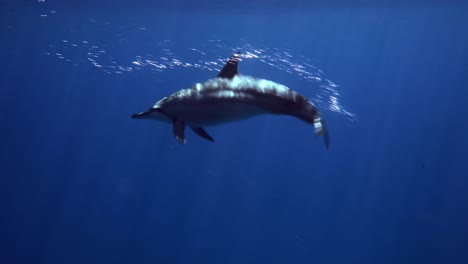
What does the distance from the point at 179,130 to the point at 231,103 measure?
1.14 m

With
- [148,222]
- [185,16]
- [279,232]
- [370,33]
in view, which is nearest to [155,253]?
[148,222]

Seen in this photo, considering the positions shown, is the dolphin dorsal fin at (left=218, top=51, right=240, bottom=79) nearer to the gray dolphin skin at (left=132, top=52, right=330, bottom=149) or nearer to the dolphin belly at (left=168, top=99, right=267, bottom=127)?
the gray dolphin skin at (left=132, top=52, right=330, bottom=149)

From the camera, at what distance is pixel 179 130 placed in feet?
24.2

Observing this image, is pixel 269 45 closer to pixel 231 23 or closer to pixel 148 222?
pixel 231 23

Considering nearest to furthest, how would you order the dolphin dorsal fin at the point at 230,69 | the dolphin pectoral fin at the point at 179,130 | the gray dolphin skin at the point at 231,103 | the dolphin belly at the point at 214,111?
the gray dolphin skin at the point at 231,103
the dolphin belly at the point at 214,111
the dolphin dorsal fin at the point at 230,69
the dolphin pectoral fin at the point at 179,130

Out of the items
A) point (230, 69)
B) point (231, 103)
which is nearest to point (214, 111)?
point (231, 103)

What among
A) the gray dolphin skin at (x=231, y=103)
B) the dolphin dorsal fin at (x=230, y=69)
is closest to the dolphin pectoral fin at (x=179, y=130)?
the gray dolphin skin at (x=231, y=103)

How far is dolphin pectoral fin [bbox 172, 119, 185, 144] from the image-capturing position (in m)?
7.36

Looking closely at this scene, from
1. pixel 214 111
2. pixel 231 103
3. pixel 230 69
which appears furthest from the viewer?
pixel 230 69

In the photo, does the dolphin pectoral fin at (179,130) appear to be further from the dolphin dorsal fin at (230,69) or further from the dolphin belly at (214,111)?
the dolphin dorsal fin at (230,69)

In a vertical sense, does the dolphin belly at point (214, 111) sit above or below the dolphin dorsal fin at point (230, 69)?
below

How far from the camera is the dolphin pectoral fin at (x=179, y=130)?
24.1 feet

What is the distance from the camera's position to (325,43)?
46.6 metres

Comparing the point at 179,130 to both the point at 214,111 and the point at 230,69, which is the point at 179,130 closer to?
the point at 214,111
